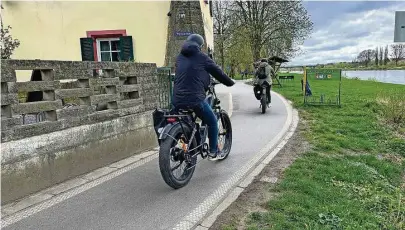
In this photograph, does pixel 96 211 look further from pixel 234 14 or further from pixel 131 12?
pixel 234 14

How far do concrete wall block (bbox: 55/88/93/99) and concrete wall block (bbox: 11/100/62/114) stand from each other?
10 centimetres

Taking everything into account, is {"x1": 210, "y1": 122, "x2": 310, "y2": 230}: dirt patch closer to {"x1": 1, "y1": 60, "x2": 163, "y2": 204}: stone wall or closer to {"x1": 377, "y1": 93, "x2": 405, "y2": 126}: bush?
{"x1": 1, "y1": 60, "x2": 163, "y2": 204}: stone wall

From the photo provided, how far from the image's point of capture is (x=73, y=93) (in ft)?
15.6

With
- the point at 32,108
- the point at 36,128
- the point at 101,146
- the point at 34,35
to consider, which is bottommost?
the point at 101,146

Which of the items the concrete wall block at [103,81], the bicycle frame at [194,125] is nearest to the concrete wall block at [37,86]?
the concrete wall block at [103,81]

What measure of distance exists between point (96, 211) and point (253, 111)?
7.95 metres

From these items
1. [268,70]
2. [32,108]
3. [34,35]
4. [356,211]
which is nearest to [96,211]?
[32,108]

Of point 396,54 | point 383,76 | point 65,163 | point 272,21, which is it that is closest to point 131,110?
point 65,163

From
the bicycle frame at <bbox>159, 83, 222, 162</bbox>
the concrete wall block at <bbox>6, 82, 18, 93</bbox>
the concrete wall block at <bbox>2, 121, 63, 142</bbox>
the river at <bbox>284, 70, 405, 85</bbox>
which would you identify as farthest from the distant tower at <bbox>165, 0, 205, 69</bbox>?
the river at <bbox>284, 70, 405, 85</bbox>

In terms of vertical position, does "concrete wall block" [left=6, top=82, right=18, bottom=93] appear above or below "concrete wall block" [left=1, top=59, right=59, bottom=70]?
below

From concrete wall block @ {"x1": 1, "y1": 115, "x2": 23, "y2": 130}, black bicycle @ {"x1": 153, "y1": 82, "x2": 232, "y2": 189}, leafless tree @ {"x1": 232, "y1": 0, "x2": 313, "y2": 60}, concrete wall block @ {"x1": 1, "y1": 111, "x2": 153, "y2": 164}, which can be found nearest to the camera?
concrete wall block @ {"x1": 1, "y1": 115, "x2": 23, "y2": 130}

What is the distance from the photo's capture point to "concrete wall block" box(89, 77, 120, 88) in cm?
507

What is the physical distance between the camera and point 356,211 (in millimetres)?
3682

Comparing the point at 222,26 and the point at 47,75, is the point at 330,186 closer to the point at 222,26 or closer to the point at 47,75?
the point at 47,75
